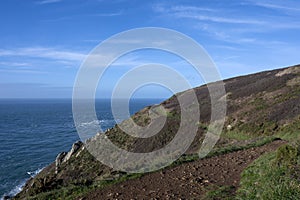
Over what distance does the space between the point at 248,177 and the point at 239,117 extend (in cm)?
2922

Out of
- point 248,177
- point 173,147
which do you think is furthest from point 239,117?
point 248,177

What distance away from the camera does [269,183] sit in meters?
10.1

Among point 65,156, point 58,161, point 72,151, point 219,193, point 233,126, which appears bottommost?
point 58,161

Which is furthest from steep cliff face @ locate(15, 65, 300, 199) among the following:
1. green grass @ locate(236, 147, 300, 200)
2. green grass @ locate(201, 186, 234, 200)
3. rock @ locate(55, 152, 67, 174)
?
green grass @ locate(201, 186, 234, 200)

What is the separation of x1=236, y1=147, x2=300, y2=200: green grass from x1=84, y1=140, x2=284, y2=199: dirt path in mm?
803

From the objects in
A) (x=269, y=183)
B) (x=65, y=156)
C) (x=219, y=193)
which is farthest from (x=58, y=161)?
(x=269, y=183)

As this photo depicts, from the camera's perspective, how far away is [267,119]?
36000 mm

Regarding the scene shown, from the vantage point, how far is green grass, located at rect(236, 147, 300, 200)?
29.7ft

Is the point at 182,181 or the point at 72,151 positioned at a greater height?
the point at 182,181

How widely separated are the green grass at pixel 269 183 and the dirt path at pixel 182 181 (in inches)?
31.6

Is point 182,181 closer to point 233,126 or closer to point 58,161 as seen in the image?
point 233,126

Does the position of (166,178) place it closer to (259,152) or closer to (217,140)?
(259,152)

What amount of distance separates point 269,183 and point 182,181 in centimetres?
438

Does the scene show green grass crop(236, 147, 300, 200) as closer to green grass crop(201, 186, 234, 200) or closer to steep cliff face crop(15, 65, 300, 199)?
green grass crop(201, 186, 234, 200)
